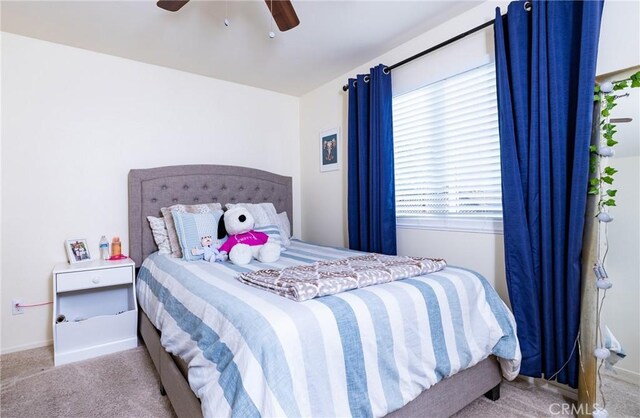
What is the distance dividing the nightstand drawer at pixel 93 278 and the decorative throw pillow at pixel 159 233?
0.96ft

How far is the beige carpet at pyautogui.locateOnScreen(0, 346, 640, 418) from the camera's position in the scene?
1.61 metres

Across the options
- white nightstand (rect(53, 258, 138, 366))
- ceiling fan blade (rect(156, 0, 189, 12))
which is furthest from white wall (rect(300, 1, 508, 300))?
white nightstand (rect(53, 258, 138, 366))

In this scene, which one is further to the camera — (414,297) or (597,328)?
(597,328)

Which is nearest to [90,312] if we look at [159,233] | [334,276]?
[159,233]

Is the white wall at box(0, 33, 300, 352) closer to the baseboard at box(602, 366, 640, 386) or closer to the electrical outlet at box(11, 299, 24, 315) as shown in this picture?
the electrical outlet at box(11, 299, 24, 315)

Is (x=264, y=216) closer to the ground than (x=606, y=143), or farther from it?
closer to the ground

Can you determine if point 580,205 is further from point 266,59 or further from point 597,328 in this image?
point 266,59

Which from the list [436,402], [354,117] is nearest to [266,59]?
[354,117]

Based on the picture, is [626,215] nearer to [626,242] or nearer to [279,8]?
[626,242]

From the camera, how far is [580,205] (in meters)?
1.60

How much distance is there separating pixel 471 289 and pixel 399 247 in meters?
1.13

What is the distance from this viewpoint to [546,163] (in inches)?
68.5

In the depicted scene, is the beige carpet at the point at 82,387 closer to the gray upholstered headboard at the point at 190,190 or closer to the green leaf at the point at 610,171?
the gray upholstered headboard at the point at 190,190

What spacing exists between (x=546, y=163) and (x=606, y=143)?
25cm
